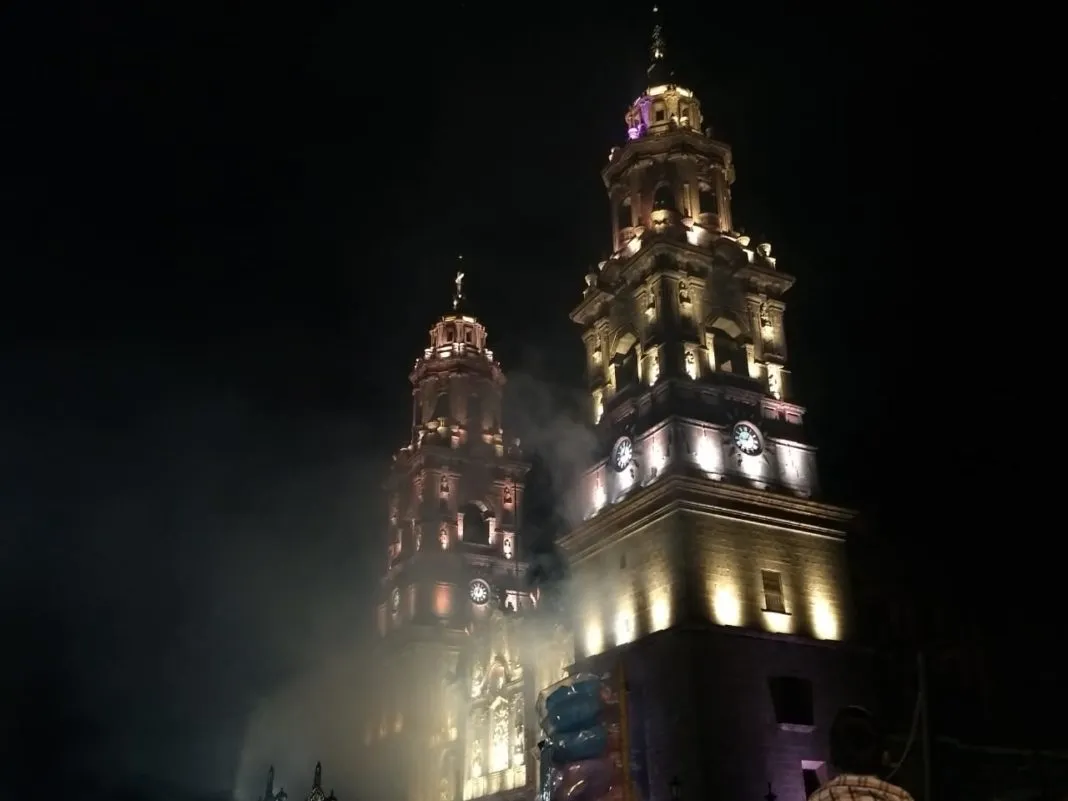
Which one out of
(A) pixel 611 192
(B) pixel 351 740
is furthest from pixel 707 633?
(B) pixel 351 740

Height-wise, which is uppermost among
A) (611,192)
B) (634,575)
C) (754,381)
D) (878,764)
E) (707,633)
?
(611,192)

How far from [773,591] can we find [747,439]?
22.0 ft

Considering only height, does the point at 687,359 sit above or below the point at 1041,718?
above

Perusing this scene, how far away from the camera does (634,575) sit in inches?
1631

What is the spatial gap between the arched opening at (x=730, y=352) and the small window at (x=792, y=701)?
14338 mm

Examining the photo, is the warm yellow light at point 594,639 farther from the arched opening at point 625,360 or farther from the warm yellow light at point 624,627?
the arched opening at point 625,360

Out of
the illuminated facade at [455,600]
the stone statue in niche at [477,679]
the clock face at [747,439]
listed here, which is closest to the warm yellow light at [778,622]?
the clock face at [747,439]

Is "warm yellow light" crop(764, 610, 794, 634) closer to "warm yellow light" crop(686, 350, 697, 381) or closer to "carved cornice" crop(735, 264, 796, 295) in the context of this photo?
"warm yellow light" crop(686, 350, 697, 381)

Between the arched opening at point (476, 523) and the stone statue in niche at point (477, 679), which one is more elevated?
the arched opening at point (476, 523)

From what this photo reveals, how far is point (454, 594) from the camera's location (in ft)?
226

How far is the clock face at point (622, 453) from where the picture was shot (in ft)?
146

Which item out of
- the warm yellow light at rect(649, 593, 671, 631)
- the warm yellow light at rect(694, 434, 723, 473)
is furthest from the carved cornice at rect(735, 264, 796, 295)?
the warm yellow light at rect(649, 593, 671, 631)

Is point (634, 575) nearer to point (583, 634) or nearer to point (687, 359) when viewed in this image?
point (583, 634)

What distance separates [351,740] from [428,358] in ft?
95.6
